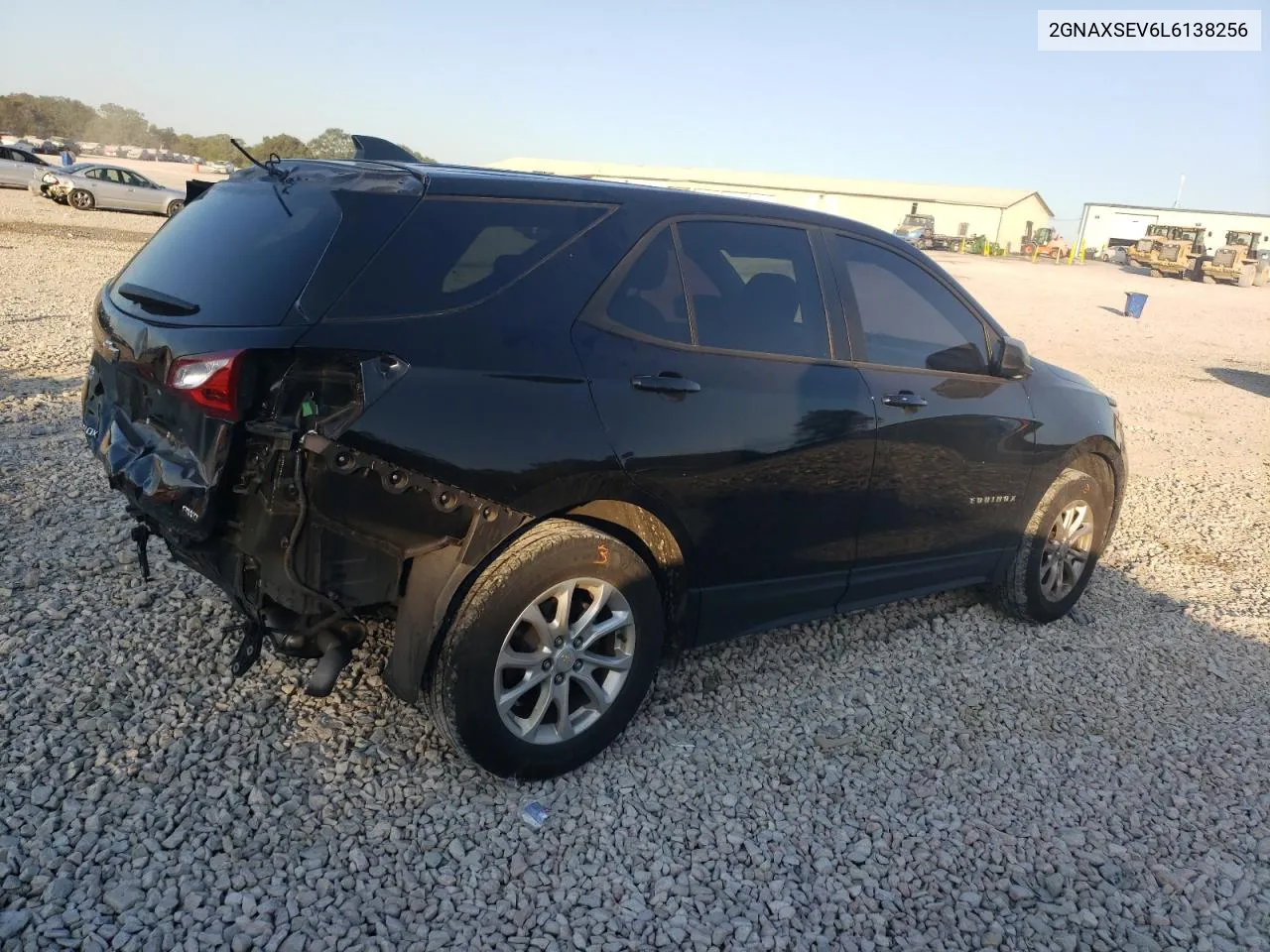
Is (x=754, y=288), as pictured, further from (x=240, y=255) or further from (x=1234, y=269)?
(x=1234, y=269)

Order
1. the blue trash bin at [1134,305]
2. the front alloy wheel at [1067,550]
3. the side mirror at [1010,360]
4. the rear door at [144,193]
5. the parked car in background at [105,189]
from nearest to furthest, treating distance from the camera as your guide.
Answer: the side mirror at [1010,360]
the front alloy wheel at [1067,550]
the blue trash bin at [1134,305]
the parked car in background at [105,189]
the rear door at [144,193]

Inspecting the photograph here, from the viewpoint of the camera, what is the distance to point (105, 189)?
27.5 meters

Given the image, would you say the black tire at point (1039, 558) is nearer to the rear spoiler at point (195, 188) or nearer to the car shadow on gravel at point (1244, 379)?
the rear spoiler at point (195, 188)

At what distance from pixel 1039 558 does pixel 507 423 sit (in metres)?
3.12

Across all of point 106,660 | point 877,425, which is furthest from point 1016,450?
point 106,660

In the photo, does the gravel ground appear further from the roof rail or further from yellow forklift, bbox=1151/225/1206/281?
yellow forklift, bbox=1151/225/1206/281

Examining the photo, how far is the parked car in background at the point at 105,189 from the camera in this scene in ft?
89.4

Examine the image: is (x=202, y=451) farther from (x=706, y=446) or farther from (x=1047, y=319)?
(x=1047, y=319)

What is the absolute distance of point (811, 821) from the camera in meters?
3.12

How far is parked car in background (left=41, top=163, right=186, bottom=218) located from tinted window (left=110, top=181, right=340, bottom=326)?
27230 mm

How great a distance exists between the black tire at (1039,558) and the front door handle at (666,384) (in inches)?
93.5

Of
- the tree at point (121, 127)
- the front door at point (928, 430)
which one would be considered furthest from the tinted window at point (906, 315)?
the tree at point (121, 127)

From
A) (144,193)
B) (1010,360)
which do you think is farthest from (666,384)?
(144,193)

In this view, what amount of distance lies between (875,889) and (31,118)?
101m
